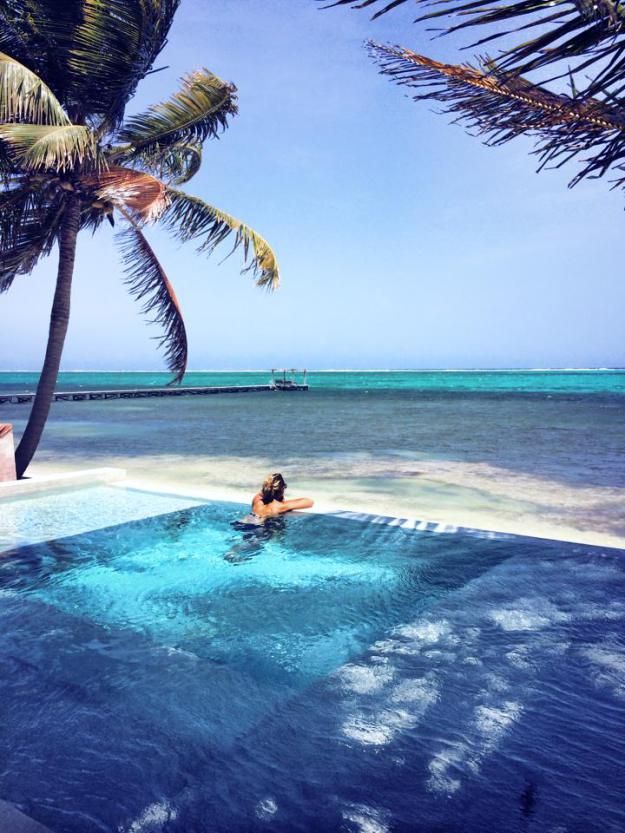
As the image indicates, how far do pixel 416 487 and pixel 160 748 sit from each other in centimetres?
979

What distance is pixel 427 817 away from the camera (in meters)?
2.65

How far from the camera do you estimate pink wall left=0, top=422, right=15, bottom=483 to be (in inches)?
391

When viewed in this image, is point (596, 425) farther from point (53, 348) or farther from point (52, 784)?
point (52, 784)

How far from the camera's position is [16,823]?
2.49 m

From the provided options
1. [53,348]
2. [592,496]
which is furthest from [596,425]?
[53,348]

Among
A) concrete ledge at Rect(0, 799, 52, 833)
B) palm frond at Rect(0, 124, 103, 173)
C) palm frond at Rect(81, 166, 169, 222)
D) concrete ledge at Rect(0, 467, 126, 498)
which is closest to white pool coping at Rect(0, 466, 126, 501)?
concrete ledge at Rect(0, 467, 126, 498)

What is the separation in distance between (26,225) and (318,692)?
31.8 ft

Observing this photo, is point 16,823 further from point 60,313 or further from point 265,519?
point 60,313

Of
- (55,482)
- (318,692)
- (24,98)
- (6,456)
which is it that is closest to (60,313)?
(6,456)

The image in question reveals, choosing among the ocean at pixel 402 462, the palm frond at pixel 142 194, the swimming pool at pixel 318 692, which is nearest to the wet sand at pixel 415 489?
the ocean at pixel 402 462

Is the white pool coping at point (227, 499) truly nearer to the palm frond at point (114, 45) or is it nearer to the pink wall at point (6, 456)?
the pink wall at point (6, 456)

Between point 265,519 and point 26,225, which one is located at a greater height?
point 26,225

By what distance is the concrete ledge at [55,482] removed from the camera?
9.52 metres

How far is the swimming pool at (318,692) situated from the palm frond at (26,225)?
5934mm
